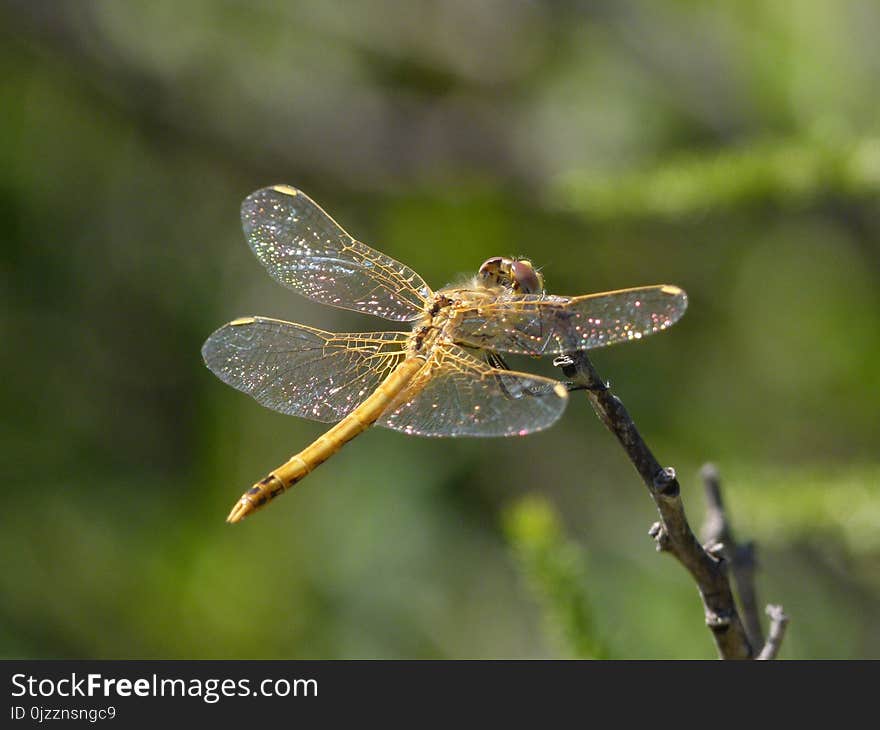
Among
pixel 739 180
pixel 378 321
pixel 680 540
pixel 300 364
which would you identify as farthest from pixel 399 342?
pixel 378 321

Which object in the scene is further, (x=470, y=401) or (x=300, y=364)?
(x=300, y=364)

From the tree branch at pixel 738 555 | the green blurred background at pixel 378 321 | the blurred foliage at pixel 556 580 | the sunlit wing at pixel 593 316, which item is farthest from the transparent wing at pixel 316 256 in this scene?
the green blurred background at pixel 378 321

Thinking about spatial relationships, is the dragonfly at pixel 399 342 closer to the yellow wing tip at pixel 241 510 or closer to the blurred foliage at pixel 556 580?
the yellow wing tip at pixel 241 510

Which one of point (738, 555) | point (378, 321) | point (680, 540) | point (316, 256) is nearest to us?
point (680, 540)

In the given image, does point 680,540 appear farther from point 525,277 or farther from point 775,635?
point 525,277

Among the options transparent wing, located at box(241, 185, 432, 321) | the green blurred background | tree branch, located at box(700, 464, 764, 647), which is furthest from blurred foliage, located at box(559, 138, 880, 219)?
tree branch, located at box(700, 464, 764, 647)

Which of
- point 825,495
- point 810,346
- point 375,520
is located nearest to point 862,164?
point 825,495

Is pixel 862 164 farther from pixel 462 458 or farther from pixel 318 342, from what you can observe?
pixel 462 458

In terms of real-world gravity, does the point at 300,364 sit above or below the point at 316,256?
below
